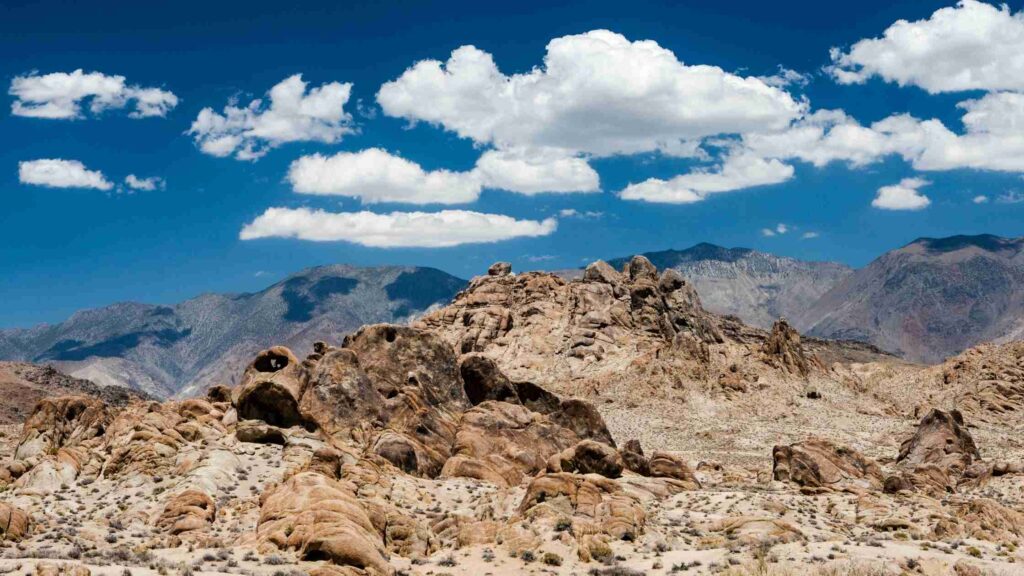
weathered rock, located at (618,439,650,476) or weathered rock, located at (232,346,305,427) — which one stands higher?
weathered rock, located at (232,346,305,427)

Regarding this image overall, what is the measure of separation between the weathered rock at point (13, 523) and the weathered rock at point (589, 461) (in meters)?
30.1

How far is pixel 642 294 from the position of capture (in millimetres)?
152875

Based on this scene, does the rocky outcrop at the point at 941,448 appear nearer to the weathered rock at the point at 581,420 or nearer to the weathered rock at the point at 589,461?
the weathered rock at the point at 581,420

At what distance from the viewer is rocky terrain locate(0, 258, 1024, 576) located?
37.6 metres

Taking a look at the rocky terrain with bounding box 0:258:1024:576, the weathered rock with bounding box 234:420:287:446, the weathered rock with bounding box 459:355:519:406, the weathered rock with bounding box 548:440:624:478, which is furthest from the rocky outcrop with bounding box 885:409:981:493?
the weathered rock with bounding box 234:420:287:446

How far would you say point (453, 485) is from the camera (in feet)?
182

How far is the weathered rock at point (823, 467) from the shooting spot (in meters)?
66.1

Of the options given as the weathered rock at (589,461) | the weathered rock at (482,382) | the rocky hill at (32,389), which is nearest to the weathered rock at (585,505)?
the weathered rock at (589,461)

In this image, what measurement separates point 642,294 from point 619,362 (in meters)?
21.4

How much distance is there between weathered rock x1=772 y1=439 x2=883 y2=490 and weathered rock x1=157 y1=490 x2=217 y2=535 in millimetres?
41123

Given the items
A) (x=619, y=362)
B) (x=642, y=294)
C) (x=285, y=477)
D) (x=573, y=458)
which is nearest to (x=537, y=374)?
(x=619, y=362)

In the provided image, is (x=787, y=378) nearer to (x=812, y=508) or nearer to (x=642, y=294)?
(x=642, y=294)

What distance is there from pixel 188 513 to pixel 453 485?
17322 millimetres

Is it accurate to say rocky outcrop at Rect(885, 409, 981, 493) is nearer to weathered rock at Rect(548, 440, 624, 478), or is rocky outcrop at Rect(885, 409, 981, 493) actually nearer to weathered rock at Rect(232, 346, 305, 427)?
weathered rock at Rect(548, 440, 624, 478)
